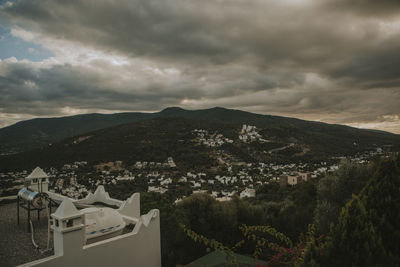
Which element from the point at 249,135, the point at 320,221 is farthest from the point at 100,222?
the point at 249,135

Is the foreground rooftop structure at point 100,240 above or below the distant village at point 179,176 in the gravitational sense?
above

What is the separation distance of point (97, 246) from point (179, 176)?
137 ft

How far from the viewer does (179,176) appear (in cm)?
4781

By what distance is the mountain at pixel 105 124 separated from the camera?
99.9 m

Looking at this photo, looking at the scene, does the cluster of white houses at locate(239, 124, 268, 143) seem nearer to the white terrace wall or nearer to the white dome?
the white terrace wall

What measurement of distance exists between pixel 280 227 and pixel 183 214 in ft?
21.7

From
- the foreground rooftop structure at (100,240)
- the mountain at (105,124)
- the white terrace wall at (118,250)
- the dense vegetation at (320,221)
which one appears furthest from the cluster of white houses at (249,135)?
the white terrace wall at (118,250)

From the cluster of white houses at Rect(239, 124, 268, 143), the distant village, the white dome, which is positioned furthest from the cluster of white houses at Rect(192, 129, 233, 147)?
the white dome

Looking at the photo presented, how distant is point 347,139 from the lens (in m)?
82.1

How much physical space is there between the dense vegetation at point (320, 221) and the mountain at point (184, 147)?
39.8 metres

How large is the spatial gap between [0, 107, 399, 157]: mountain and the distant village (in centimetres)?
4657

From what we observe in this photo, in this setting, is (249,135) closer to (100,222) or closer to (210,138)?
(210,138)

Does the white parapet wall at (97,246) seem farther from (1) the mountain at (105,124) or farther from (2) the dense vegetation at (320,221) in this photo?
(1) the mountain at (105,124)

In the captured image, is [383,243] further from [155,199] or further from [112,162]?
[112,162]
